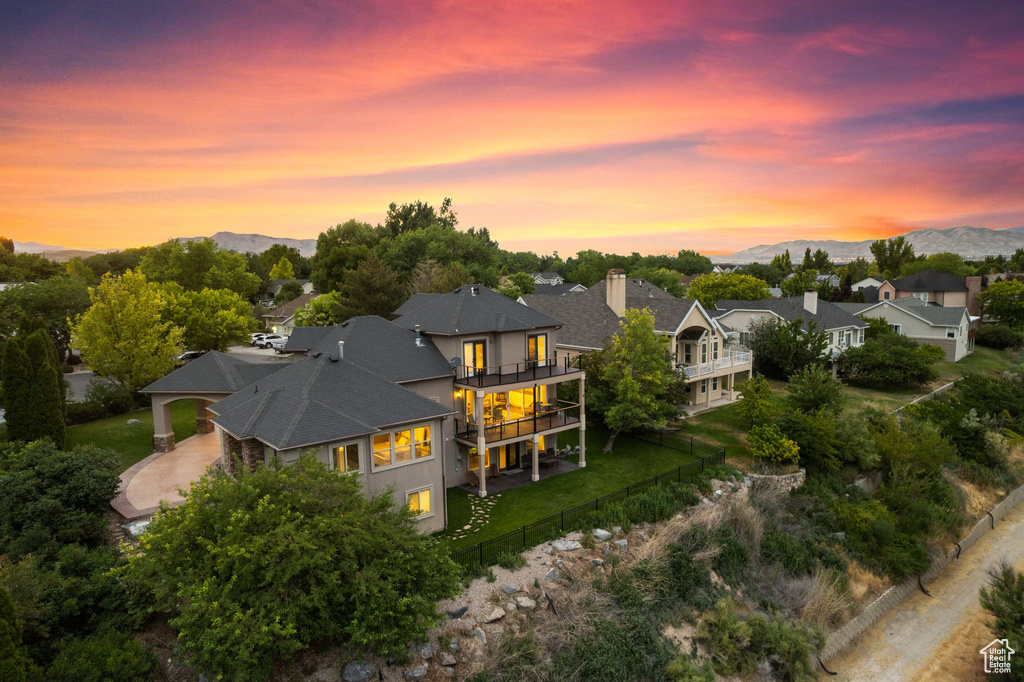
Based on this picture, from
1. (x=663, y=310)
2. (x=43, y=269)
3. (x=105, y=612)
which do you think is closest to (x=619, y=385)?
(x=663, y=310)

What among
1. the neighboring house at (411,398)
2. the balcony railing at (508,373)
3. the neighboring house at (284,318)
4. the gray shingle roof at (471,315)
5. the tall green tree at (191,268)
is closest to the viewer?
the neighboring house at (411,398)

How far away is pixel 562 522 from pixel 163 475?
56.0ft

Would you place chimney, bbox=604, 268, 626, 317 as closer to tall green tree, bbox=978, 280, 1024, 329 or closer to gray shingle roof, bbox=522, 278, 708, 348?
gray shingle roof, bbox=522, 278, 708, 348

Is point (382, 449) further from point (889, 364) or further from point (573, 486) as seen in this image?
point (889, 364)

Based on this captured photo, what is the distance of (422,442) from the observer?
20.6 m

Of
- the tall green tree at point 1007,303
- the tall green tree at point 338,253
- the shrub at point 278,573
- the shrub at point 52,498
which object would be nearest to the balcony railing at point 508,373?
the shrub at point 278,573

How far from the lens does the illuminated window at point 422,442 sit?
20438 mm

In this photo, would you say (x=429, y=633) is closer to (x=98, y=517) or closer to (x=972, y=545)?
(x=98, y=517)

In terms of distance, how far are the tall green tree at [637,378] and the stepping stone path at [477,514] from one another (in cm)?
835

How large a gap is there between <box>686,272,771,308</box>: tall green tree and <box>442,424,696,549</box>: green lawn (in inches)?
1627

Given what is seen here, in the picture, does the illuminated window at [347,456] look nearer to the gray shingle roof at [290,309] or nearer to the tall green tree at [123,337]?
the tall green tree at [123,337]

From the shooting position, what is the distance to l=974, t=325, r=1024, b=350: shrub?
64812 millimetres

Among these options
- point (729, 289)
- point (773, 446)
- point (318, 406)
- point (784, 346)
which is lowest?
point (773, 446)

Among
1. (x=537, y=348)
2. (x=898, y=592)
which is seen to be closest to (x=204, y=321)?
(x=537, y=348)
